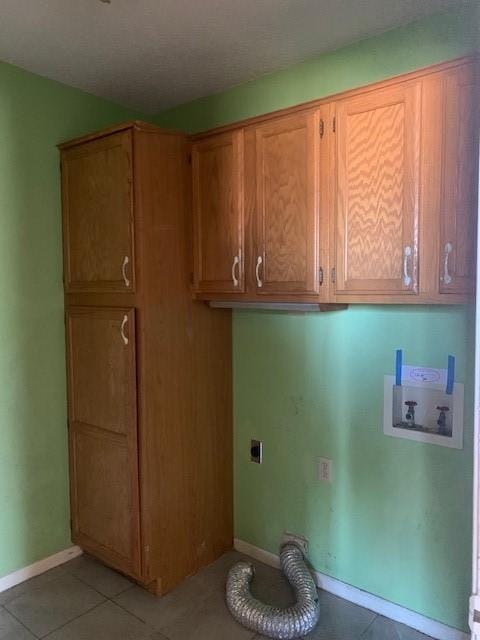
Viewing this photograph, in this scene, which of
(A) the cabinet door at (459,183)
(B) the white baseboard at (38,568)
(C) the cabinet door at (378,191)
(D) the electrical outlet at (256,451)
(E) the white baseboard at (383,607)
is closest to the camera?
(A) the cabinet door at (459,183)

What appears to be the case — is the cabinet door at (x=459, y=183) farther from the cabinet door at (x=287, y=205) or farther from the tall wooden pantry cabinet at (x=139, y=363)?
the tall wooden pantry cabinet at (x=139, y=363)

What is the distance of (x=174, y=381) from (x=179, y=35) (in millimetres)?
1501

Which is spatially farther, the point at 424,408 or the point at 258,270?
the point at 258,270

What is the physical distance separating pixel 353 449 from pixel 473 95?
4.78 ft

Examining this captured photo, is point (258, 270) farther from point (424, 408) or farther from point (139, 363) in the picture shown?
point (424, 408)

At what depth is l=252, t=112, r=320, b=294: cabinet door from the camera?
184 centimetres

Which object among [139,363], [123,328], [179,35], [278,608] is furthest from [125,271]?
[278,608]

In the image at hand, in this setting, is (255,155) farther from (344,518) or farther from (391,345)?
(344,518)

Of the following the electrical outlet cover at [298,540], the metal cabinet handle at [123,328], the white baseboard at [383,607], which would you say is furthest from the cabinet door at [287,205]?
the white baseboard at [383,607]

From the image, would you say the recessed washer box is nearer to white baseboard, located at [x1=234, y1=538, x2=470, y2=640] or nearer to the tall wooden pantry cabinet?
white baseboard, located at [x1=234, y1=538, x2=470, y2=640]

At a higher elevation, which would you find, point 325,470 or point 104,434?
point 104,434

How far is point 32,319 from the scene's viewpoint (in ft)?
7.60

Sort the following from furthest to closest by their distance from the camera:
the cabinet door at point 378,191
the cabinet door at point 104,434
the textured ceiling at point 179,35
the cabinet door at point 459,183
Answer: the cabinet door at point 104,434
the textured ceiling at point 179,35
the cabinet door at point 378,191
the cabinet door at point 459,183

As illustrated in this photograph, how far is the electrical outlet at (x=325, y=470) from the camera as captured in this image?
2.19 meters
